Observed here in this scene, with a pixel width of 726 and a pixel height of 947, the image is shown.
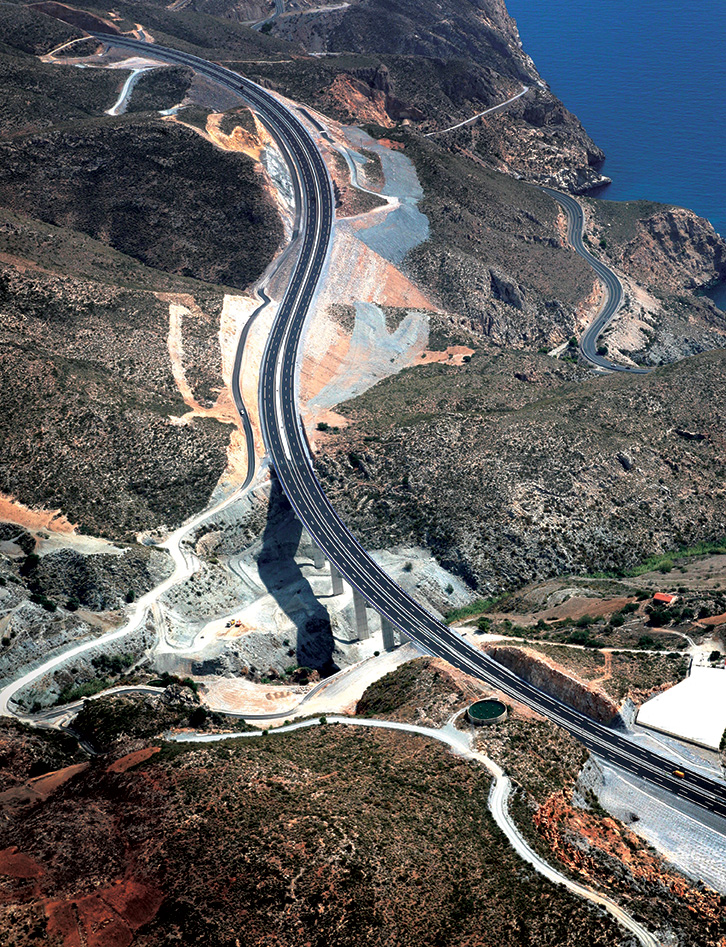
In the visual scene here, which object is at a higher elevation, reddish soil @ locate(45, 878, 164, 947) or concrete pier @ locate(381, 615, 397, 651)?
reddish soil @ locate(45, 878, 164, 947)

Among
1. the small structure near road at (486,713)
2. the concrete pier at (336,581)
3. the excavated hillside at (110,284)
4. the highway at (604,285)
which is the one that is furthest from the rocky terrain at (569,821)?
the highway at (604,285)

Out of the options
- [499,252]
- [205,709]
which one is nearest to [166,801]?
[205,709]

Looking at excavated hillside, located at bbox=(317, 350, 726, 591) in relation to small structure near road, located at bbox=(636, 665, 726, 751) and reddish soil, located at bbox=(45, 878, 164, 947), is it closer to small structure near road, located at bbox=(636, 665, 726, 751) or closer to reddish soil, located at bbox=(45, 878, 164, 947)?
small structure near road, located at bbox=(636, 665, 726, 751)

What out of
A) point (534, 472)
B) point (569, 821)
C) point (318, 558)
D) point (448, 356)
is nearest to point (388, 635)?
point (318, 558)

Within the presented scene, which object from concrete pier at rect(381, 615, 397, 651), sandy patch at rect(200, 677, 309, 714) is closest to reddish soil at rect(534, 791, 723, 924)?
sandy patch at rect(200, 677, 309, 714)

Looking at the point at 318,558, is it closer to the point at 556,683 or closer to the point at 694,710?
the point at 556,683

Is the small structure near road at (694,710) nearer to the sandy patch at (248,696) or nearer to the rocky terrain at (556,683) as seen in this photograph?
the rocky terrain at (556,683)

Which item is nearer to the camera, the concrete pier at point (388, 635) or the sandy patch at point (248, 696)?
the sandy patch at point (248, 696)
